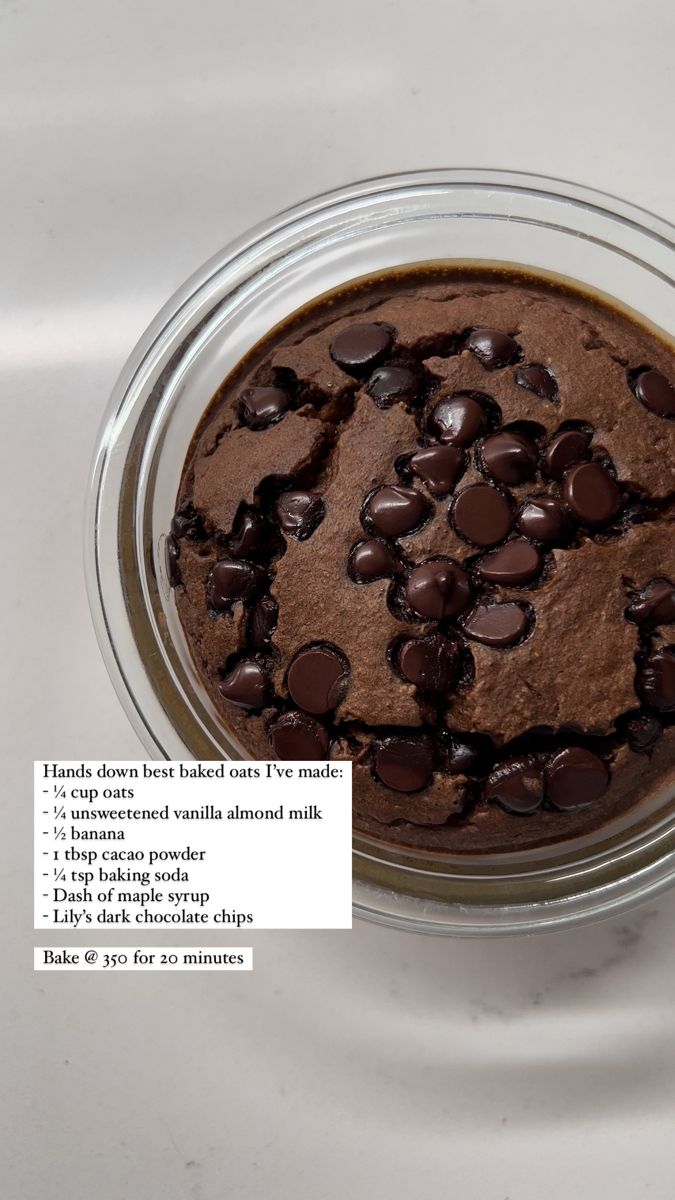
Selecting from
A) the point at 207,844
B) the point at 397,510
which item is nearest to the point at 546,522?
the point at 397,510

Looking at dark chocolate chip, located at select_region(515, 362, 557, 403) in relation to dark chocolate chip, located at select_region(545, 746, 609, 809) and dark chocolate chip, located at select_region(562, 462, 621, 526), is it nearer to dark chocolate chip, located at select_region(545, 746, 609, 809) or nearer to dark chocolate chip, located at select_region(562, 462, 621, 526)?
dark chocolate chip, located at select_region(562, 462, 621, 526)

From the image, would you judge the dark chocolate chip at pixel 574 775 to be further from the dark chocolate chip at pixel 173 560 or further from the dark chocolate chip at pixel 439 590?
the dark chocolate chip at pixel 173 560

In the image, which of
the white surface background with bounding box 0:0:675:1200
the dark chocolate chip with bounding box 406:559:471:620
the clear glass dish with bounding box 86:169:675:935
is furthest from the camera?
the white surface background with bounding box 0:0:675:1200

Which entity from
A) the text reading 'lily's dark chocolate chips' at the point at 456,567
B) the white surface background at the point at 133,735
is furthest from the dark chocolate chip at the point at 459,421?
the white surface background at the point at 133,735

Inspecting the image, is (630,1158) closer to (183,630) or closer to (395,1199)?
(395,1199)

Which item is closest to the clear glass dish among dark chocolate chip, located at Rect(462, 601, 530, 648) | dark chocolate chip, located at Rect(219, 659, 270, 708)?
dark chocolate chip, located at Rect(219, 659, 270, 708)

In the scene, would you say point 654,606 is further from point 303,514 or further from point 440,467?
point 303,514
